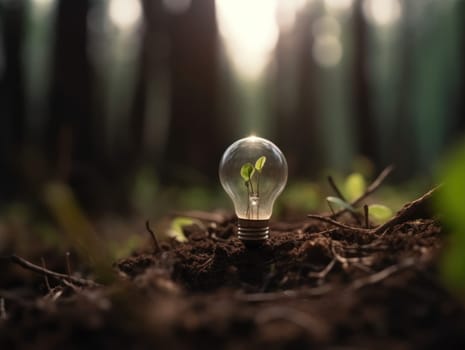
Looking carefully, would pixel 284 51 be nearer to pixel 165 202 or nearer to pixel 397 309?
pixel 165 202

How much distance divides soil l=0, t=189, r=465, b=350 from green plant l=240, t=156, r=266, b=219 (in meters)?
0.29

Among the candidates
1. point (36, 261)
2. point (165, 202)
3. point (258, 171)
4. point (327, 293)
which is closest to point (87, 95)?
point (165, 202)

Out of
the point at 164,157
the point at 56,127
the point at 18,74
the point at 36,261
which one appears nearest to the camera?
the point at 36,261

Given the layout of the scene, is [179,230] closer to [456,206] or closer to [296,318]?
[296,318]

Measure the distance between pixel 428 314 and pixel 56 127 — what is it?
7.04m

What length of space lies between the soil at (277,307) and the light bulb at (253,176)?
0.29 meters

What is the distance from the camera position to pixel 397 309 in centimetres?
106

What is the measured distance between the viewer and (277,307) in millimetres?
1076

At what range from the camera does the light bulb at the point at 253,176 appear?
1732mm

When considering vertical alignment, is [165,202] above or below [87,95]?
below

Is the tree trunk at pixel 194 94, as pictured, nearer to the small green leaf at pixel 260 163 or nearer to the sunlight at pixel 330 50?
the small green leaf at pixel 260 163

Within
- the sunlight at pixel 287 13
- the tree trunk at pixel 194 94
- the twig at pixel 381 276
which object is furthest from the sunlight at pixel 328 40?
the twig at pixel 381 276

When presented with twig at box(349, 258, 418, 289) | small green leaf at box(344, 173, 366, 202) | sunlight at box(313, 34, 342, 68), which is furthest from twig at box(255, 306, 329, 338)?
sunlight at box(313, 34, 342, 68)

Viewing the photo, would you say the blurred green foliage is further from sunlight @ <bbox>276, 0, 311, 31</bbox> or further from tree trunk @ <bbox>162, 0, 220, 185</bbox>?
sunlight @ <bbox>276, 0, 311, 31</bbox>
